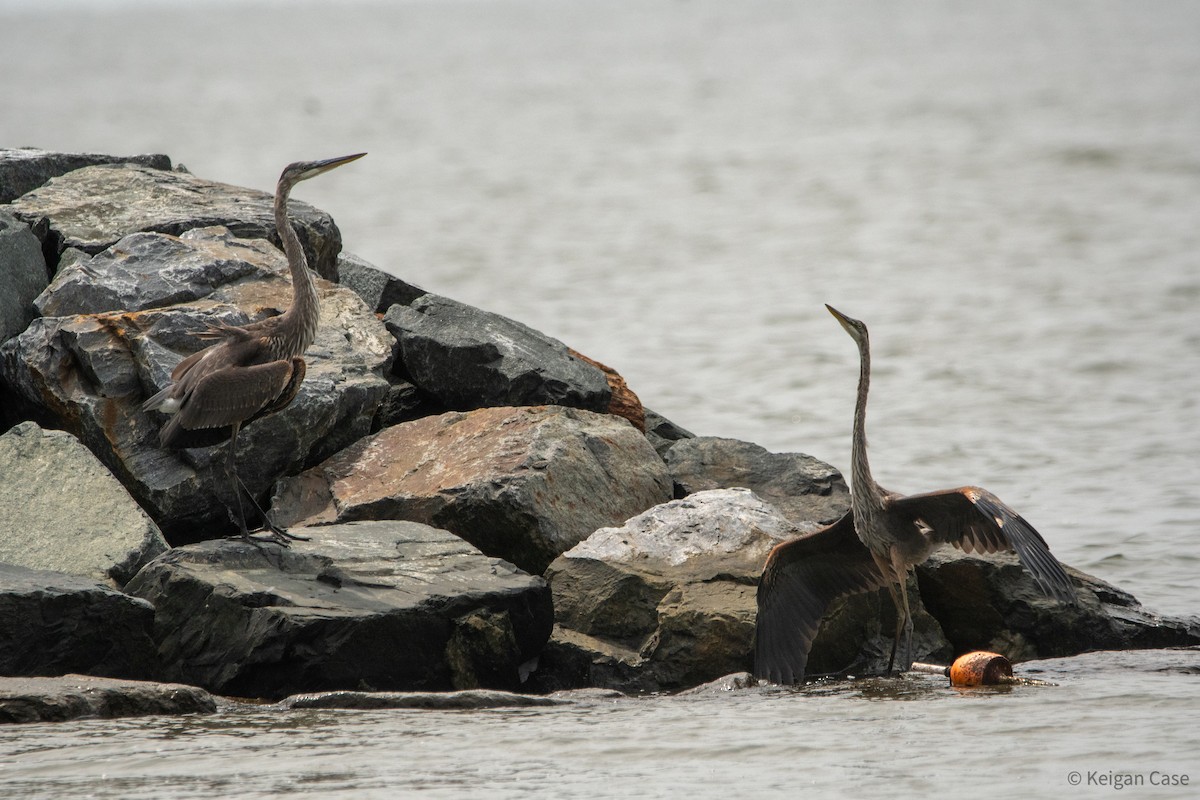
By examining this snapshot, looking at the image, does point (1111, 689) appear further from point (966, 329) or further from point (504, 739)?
point (966, 329)

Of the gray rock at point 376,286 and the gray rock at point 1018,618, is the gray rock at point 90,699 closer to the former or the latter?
the gray rock at point 1018,618

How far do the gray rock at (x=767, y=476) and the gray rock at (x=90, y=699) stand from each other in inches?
134

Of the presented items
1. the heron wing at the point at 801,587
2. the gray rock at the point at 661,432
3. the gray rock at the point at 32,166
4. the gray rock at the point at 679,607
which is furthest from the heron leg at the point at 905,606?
the gray rock at the point at 32,166

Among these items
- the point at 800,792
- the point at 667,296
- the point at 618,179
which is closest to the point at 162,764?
the point at 800,792

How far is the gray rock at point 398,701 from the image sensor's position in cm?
634

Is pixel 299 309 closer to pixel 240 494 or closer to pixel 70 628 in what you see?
pixel 240 494

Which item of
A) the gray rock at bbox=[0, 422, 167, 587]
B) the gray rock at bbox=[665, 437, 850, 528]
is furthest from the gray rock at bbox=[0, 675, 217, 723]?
the gray rock at bbox=[665, 437, 850, 528]

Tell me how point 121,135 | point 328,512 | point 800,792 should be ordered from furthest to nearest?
point 121,135
point 328,512
point 800,792

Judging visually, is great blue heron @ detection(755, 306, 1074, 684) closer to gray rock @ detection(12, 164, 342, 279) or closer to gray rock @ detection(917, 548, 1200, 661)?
gray rock @ detection(917, 548, 1200, 661)

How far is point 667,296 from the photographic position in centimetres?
2345

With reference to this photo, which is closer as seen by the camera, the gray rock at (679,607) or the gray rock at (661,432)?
the gray rock at (679,607)

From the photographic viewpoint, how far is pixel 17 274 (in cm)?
862

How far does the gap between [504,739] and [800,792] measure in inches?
47.8

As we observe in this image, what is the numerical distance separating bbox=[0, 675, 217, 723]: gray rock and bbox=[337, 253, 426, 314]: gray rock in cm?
410
